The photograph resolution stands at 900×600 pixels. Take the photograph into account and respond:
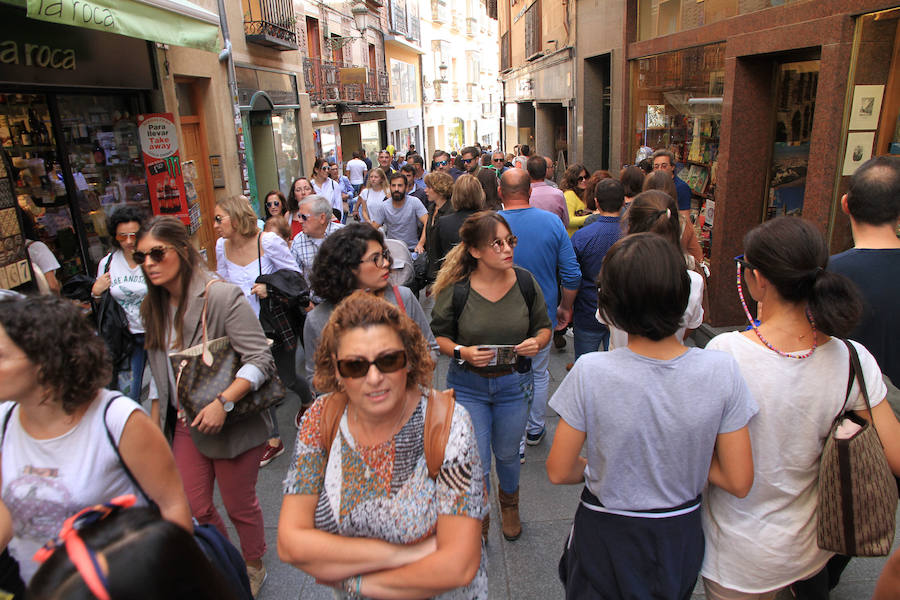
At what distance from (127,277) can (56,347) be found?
186 centimetres

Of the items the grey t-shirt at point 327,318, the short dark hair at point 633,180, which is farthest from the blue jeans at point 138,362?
the short dark hair at point 633,180

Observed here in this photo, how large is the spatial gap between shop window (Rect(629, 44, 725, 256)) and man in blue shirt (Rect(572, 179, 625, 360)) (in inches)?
110

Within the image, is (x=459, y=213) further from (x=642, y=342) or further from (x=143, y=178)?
(x=143, y=178)

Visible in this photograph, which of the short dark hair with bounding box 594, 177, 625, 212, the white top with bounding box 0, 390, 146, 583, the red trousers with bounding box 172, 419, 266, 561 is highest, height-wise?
the short dark hair with bounding box 594, 177, 625, 212

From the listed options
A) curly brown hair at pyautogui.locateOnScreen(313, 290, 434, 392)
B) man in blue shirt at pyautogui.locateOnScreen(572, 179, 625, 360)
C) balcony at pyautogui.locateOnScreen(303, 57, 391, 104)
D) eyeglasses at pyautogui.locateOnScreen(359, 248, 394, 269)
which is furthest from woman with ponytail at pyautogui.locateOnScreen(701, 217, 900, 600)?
balcony at pyautogui.locateOnScreen(303, 57, 391, 104)

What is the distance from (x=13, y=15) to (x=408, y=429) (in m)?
6.30

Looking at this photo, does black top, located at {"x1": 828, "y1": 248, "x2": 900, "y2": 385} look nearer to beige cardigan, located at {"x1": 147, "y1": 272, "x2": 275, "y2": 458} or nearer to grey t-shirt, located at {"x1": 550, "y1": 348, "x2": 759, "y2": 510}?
grey t-shirt, located at {"x1": 550, "y1": 348, "x2": 759, "y2": 510}

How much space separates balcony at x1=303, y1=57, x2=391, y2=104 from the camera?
18170mm

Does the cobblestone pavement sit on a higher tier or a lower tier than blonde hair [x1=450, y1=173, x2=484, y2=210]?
lower

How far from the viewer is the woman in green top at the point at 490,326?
2.98 m

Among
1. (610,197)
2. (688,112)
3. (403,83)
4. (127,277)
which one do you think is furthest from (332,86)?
(127,277)

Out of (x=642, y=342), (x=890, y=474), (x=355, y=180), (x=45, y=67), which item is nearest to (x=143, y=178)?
(x=45, y=67)

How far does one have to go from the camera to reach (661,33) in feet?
27.9

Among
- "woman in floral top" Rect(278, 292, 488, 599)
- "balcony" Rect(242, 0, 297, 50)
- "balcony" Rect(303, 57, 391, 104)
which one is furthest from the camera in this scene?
"balcony" Rect(303, 57, 391, 104)
